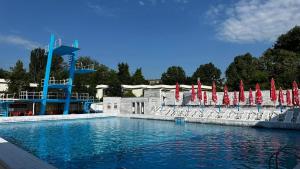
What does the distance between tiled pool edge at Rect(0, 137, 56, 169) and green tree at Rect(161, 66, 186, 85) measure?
59.9 metres

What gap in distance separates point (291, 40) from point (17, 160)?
4630 cm

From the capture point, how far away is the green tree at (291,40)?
1779 inches

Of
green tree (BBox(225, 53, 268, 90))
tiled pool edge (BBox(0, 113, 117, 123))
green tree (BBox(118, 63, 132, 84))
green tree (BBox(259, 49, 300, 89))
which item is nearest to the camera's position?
tiled pool edge (BBox(0, 113, 117, 123))

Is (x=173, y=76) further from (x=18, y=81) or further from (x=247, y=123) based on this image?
(x=247, y=123)

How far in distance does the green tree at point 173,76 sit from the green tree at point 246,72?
16390 millimetres

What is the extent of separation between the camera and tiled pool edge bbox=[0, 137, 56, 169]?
25.1ft

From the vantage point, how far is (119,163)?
9.77 m

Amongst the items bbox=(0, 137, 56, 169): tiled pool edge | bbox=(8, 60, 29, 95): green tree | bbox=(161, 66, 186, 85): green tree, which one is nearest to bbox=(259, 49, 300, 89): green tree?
bbox=(161, 66, 186, 85): green tree

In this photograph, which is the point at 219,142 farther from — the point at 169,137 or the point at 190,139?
the point at 169,137

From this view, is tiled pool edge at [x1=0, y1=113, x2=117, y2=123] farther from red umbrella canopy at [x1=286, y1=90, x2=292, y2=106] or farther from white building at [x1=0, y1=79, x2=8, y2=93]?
red umbrella canopy at [x1=286, y1=90, x2=292, y2=106]

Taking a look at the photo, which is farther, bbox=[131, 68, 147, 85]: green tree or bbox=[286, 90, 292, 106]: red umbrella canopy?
bbox=[131, 68, 147, 85]: green tree

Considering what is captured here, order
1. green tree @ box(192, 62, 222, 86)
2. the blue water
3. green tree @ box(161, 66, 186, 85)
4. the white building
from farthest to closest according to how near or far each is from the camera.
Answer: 1. green tree @ box(192, 62, 222, 86)
2. green tree @ box(161, 66, 186, 85)
3. the white building
4. the blue water

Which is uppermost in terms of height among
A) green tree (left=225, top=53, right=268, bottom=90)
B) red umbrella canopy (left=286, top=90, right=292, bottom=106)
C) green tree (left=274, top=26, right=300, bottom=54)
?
green tree (left=274, top=26, right=300, bottom=54)

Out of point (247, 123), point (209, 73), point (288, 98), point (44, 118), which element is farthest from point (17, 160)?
point (209, 73)
